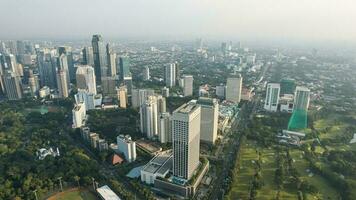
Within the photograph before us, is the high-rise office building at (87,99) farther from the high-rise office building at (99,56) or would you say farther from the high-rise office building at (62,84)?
the high-rise office building at (99,56)

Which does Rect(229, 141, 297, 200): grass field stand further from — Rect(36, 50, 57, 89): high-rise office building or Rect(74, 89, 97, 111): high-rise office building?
Rect(36, 50, 57, 89): high-rise office building

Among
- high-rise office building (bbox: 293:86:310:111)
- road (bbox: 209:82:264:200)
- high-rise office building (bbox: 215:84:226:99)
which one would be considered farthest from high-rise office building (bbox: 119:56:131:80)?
high-rise office building (bbox: 293:86:310:111)

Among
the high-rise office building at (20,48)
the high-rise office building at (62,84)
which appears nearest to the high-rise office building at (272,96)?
the high-rise office building at (62,84)

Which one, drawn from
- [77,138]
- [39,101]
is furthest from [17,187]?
[39,101]

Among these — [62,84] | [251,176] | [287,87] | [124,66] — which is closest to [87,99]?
[62,84]

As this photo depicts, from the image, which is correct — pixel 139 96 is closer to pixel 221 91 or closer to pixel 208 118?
pixel 208 118

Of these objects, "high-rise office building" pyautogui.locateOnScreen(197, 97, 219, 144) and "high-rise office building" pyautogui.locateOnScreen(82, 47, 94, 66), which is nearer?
"high-rise office building" pyautogui.locateOnScreen(197, 97, 219, 144)
